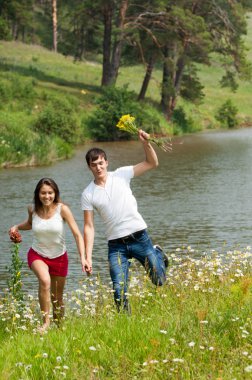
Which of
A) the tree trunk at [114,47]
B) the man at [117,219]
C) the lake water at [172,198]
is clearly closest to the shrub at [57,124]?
the lake water at [172,198]

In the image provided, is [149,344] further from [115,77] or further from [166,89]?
[115,77]

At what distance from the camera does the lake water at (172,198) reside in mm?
16234

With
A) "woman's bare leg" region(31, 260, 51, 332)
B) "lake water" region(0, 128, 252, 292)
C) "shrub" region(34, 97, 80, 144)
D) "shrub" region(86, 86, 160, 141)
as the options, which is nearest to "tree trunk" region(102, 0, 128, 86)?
"shrub" region(86, 86, 160, 141)

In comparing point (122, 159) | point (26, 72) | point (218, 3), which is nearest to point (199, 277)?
point (122, 159)

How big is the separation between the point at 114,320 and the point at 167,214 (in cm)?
1259

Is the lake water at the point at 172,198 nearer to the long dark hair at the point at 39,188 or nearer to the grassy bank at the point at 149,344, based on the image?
the long dark hair at the point at 39,188

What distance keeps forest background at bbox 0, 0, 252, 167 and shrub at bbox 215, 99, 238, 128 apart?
0.07 m

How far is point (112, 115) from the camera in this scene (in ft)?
151

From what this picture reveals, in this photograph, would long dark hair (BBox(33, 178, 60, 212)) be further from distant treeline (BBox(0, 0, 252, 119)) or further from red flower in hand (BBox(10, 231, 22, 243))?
distant treeline (BBox(0, 0, 252, 119))

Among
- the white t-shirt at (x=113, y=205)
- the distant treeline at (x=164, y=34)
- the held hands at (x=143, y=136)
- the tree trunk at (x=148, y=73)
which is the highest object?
the distant treeline at (x=164, y=34)

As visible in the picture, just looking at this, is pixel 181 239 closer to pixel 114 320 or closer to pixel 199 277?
pixel 199 277

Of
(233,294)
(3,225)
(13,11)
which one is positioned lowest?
(3,225)

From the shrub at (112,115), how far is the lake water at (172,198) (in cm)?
Answer: 506

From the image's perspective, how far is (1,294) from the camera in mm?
12383
